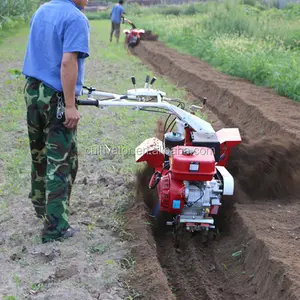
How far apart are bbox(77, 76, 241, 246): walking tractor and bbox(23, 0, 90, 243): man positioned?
0.27 meters

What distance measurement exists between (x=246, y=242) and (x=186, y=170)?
840 millimetres

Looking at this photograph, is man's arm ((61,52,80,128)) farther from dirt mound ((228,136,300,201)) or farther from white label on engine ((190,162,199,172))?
dirt mound ((228,136,300,201))

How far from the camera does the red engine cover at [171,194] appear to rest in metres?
4.15

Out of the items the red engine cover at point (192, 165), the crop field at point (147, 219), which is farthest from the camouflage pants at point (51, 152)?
the red engine cover at point (192, 165)

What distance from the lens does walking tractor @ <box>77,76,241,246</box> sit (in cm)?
406

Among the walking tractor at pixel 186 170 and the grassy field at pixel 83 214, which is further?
the walking tractor at pixel 186 170

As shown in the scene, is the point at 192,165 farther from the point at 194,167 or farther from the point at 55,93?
the point at 55,93

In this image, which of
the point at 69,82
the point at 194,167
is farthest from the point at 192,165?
the point at 69,82

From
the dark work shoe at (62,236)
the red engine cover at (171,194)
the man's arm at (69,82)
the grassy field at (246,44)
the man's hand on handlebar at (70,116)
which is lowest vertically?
the grassy field at (246,44)

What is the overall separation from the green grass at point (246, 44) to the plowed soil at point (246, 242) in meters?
2.90

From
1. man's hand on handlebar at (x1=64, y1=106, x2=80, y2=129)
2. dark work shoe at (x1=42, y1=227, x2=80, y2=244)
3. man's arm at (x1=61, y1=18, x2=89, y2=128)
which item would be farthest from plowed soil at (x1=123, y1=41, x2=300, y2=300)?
man's arm at (x1=61, y1=18, x2=89, y2=128)

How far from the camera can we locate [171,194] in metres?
4.16

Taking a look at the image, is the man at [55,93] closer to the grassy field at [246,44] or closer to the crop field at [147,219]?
the crop field at [147,219]

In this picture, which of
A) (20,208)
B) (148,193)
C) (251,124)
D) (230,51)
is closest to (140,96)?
(148,193)
